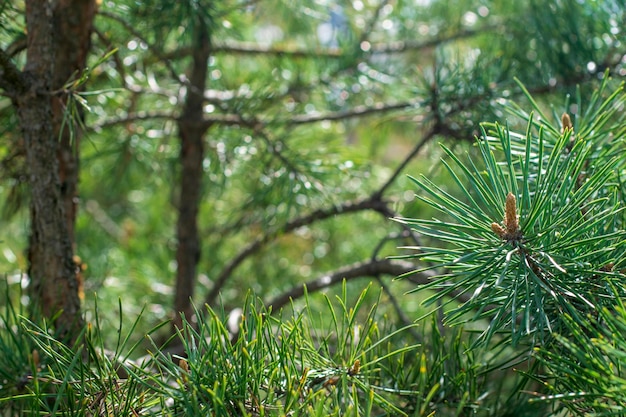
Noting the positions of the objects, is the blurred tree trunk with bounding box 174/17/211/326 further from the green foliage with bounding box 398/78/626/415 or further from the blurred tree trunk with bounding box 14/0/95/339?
the green foliage with bounding box 398/78/626/415

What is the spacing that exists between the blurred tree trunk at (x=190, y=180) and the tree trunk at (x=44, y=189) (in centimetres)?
26

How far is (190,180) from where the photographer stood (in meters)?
0.71

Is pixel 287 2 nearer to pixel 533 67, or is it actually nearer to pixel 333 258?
pixel 533 67

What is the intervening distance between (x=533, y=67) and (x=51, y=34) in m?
0.41

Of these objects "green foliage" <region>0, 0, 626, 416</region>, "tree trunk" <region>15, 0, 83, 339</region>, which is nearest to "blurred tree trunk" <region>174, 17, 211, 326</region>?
"green foliage" <region>0, 0, 626, 416</region>

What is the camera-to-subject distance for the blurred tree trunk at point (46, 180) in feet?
1.26

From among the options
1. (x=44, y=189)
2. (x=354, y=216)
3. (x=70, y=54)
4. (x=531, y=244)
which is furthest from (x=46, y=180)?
(x=354, y=216)

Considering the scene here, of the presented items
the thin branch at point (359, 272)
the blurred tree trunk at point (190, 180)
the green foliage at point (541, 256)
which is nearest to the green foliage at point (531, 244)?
the green foliage at point (541, 256)

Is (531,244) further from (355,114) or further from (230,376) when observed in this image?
(355,114)

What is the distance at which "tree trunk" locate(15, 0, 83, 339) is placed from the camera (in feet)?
1.26

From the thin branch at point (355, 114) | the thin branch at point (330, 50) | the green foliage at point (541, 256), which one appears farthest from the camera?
the thin branch at point (330, 50)

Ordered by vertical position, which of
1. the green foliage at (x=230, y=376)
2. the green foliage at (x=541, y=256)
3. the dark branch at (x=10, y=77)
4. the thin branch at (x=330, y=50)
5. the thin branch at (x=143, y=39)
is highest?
the thin branch at (x=330, y=50)

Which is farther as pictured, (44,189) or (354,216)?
(354,216)

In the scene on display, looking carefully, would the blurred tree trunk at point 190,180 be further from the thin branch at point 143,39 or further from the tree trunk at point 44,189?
the tree trunk at point 44,189
